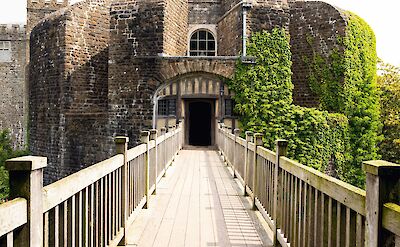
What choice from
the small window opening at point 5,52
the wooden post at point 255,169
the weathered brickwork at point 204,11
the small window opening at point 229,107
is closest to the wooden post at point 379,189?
the wooden post at point 255,169

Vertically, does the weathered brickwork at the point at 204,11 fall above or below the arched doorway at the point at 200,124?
above

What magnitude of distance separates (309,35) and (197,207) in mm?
15122

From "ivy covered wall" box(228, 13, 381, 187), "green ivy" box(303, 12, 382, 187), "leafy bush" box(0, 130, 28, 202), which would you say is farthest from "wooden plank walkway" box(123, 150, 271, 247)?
"leafy bush" box(0, 130, 28, 202)

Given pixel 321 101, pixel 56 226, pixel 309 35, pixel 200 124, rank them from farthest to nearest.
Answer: pixel 200 124, pixel 309 35, pixel 321 101, pixel 56 226

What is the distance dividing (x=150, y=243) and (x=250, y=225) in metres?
1.51

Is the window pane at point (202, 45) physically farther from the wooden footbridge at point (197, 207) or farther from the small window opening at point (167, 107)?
the wooden footbridge at point (197, 207)

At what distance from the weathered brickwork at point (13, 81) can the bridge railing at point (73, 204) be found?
28420 millimetres

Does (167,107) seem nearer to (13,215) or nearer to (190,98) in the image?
(190,98)

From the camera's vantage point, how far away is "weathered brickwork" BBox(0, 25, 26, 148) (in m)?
30.4

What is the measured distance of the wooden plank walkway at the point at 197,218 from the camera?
464 cm

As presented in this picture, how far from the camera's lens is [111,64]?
17172mm

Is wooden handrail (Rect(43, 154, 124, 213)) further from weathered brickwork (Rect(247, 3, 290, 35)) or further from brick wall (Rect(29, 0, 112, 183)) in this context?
weathered brickwork (Rect(247, 3, 290, 35))

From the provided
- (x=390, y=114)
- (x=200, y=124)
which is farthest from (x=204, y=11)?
(x=390, y=114)

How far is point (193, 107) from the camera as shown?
23297 mm
